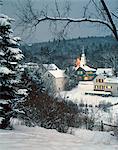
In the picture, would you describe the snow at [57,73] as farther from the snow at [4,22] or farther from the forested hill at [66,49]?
the snow at [4,22]

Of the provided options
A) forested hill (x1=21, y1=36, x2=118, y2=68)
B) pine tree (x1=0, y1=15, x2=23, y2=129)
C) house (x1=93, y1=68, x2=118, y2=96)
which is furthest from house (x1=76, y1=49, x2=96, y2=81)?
pine tree (x1=0, y1=15, x2=23, y2=129)

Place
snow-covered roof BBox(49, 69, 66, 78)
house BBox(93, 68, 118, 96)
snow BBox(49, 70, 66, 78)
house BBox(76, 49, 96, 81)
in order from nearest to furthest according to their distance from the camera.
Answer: house BBox(93, 68, 118, 96)
snow-covered roof BBox(49, 69, 66, 78)
snow BBox(49, 70, 66, 78)
house BBox(76, 49, 96, 81)

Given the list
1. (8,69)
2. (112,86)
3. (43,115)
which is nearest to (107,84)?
(112,86)

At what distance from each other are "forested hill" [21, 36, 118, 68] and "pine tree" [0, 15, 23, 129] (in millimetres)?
553

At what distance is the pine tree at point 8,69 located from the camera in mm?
12250

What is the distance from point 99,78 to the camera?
78.8 metres

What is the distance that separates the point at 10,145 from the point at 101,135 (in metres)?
8.67

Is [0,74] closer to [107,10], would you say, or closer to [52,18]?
[52,18]

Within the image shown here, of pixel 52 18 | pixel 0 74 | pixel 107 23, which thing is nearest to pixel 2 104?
pixel 0 74

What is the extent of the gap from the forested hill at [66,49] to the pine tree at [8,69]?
1.82ft

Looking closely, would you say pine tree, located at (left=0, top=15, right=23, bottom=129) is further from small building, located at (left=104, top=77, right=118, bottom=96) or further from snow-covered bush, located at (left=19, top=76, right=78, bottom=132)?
small building, located at (left=104, top=77, right=118, bottom=96)

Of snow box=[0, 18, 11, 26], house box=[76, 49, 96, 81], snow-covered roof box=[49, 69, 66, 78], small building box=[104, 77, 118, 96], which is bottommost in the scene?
snow box=[0, 18, 11, 26]

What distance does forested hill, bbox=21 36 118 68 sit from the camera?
977 cm

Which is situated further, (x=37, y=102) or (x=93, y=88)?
(x=93, y=88)
